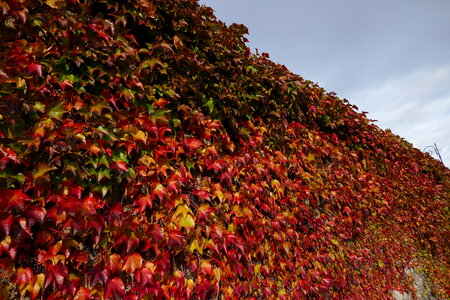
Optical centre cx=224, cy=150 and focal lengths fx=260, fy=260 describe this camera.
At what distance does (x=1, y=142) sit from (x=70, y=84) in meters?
0.55

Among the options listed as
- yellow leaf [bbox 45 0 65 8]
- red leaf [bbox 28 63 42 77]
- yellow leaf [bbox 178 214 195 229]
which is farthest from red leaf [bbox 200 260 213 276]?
yellow leaf [bbox 45 0 65 8]

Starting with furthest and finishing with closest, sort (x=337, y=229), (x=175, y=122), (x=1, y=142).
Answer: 1. (x=337, y=229)
2. (x=175, y=122)
3. (x=1, y=142)

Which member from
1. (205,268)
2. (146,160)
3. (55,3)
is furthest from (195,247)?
(55,3)

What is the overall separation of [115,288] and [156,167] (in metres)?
0.89

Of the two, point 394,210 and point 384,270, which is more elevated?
point 394,210

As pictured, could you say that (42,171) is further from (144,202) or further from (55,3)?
(55,3)

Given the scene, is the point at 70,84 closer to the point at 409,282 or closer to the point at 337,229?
the point at 337,229

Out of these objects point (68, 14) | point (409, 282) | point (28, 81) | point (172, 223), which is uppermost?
point (68, 14)

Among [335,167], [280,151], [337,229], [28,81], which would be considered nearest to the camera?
[28,81]

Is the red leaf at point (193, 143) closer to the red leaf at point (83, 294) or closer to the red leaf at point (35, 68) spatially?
the red leaf at point (35, 68)

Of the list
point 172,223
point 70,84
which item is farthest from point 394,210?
point 70,84

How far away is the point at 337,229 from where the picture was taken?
4.15 meters

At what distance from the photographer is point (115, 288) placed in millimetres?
1729

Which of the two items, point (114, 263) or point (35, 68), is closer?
point (35, 68)
